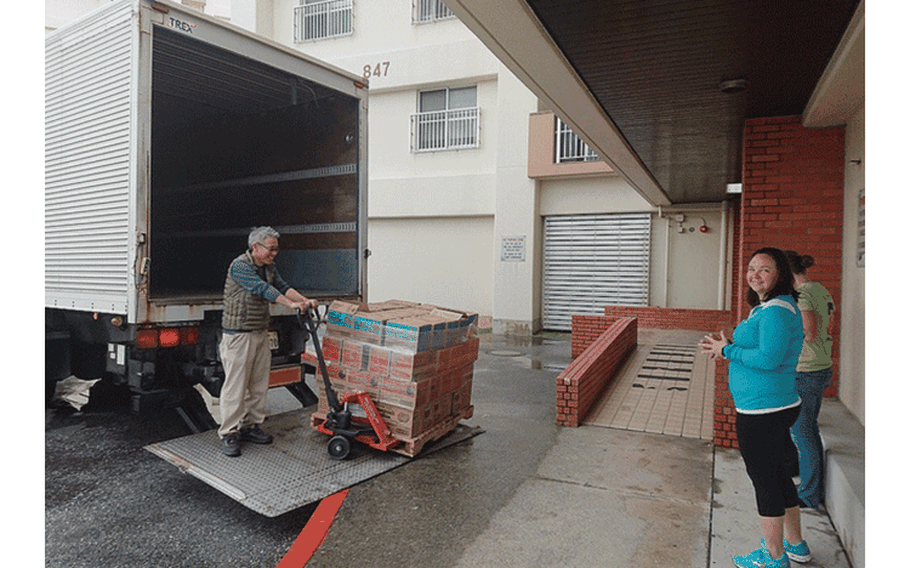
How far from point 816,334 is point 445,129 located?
12.5 metres

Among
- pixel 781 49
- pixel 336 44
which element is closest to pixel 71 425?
pixel 781 49

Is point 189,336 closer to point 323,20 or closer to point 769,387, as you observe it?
point 769,387

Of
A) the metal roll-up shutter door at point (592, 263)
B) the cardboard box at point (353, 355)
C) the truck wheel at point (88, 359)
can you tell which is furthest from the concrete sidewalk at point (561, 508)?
the metal roll-up shutter door at point (592, 263)

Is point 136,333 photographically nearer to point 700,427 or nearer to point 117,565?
point 117,565

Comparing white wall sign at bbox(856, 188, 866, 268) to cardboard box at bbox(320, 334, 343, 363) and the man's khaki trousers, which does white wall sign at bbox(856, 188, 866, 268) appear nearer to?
cardboard box at bbox(320, 334, 343, 363)

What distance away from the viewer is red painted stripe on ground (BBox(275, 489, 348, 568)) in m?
3.36

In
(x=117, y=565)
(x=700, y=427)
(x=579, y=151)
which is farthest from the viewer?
(x=579, y=151)

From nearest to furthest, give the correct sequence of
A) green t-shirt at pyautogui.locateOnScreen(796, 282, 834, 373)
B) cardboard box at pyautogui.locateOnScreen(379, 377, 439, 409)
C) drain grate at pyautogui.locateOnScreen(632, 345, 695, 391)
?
green t-shirt at pyautogui.locateOnScreen(796, 282, 834, 373), cardboard box at pyautogui.locateOnScreen(379, 377, 439, 409), drain grate at pyautogui.locateOnScreen(632, 345, 695, 391)

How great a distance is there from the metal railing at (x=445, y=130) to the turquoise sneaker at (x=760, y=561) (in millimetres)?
12851

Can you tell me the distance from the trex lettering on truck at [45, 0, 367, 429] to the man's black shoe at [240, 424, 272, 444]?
497 mm

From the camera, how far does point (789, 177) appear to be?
16.6 ft

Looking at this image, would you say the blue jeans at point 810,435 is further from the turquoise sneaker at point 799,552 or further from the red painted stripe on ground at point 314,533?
the red painted stripe on ground at point 314,533

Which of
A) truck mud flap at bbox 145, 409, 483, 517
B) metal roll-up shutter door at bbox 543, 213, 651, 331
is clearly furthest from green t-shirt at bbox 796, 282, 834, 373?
metal roll-up shutter door at bbox 543, 213, 651, 331

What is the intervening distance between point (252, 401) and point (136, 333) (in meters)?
1.08
